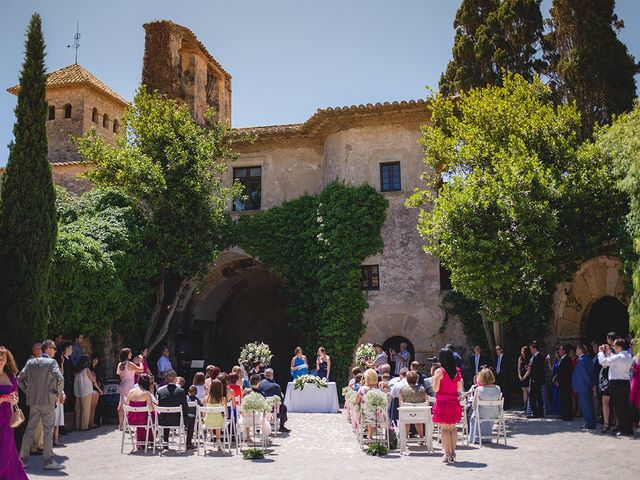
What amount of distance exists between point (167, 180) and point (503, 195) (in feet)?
33.4

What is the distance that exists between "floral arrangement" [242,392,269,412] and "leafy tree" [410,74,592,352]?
22.7 feet

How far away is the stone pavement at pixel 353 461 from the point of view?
356 inches

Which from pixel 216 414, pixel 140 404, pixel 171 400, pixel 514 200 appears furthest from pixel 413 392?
pixel 514 200

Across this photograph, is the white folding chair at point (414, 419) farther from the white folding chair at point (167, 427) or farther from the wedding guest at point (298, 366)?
the wedding guest at point (298, 366)

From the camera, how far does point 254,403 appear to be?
37.9ft

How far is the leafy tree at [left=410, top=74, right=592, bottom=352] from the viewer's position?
1620cm

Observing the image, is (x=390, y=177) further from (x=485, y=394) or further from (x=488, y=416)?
(x=488, y=416)

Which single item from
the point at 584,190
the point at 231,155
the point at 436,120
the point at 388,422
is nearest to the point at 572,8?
the point at 436,120

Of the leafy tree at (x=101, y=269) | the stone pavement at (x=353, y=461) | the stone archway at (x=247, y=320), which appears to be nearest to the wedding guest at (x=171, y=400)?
the stone pavement at (x=353, y=461)

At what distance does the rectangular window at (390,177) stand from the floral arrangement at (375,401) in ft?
40.3

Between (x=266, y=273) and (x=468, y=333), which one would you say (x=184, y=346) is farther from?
(x=468, y=333)

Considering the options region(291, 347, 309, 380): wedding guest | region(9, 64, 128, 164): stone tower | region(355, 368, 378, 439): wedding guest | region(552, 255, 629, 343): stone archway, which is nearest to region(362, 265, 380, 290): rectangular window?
region(291, 347, 309, 380): wedding guest

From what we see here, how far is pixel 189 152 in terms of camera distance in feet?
69.6

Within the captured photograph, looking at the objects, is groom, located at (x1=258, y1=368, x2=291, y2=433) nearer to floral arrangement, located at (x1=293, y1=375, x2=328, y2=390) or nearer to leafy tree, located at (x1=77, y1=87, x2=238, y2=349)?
floral arrangement, located at (x1=293, y1=375, x2=328, y2=390)
